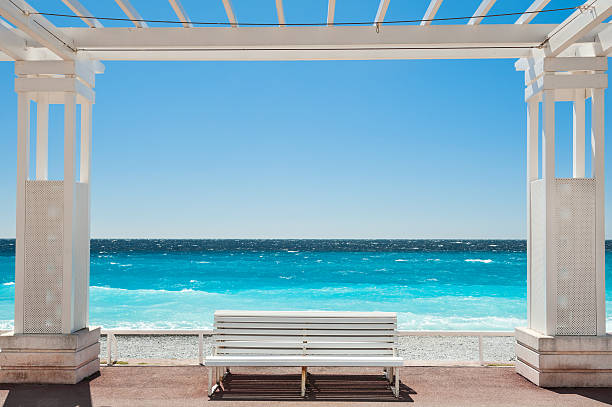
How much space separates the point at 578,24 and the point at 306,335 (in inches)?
128

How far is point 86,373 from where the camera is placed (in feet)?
16.2

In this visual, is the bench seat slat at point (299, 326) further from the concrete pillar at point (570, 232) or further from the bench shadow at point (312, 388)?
the concrete pillar at point (570, 232)

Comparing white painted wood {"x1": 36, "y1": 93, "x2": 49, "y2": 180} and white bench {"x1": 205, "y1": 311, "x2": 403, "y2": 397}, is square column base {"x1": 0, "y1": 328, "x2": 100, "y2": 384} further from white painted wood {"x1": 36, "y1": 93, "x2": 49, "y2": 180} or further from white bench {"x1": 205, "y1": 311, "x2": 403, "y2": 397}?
white painted wood {"x1": 36, "y1": 93, "x2": 49, "y2": 180}

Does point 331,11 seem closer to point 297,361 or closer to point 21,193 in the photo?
point 297,361

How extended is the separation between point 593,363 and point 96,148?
28.9 metres

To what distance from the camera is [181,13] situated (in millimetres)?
4562

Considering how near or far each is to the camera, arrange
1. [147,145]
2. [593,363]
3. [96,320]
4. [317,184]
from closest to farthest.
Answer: [593,363] < [96,320] < [147,145] < [317,184]

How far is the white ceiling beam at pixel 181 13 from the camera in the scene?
171 inches


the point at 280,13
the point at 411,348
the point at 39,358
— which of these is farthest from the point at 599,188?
the point at 411,348

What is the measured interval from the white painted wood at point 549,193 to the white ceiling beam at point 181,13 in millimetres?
3187

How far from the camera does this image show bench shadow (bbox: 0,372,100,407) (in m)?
4.22

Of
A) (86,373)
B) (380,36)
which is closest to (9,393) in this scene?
(86,373)

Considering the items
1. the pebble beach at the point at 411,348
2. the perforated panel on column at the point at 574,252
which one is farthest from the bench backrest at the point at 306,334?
the pebble beach at the point at 411,348

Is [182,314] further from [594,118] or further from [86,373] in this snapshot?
[594,118]
